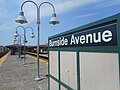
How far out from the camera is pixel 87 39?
12.4ft

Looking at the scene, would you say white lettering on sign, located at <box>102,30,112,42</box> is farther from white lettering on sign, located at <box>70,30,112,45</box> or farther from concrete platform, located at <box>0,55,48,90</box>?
concrete platform, located at <box>0,55,48,90</box>

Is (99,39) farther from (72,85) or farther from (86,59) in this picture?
(72,85)

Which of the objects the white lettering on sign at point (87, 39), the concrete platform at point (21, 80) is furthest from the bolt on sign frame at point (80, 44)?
the concrete platform at point (21, 80)

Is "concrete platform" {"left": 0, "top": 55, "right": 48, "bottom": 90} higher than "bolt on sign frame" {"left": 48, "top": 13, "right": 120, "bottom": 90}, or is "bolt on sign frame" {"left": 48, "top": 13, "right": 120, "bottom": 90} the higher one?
"bolt on sign frame" {"left": 48, "top": 13, "right": 120, "bottom": 90}

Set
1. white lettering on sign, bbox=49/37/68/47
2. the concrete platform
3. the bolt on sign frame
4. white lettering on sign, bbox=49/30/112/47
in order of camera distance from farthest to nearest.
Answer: the concrete platform < white lettering on sign, bbox=49/37/68/47 < white lettering on sign, bbox=49/30/112/47 < the bolt on sign frame

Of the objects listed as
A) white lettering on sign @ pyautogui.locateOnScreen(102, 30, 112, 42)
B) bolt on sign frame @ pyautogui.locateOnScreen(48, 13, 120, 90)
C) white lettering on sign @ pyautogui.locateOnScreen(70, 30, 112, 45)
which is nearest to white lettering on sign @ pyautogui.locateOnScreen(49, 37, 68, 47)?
bolt on sign frame @ pyautogui.locateOnScreen(48, 13, 120, 90)

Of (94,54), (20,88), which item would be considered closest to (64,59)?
(94,54)

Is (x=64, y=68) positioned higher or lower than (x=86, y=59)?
lower

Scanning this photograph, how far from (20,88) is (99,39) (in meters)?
5.94

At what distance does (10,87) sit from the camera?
8.56 meters

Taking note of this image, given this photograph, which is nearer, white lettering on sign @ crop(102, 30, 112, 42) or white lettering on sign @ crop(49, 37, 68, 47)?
white lettering on sign @ crop(102, 30, 112, 42)

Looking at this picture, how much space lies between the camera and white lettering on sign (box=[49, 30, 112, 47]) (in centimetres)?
309

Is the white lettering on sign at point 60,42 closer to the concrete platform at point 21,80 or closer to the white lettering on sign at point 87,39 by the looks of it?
the white lettering on sign at point 87,39

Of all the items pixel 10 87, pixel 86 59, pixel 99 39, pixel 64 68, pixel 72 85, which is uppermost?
pixel 99 39
